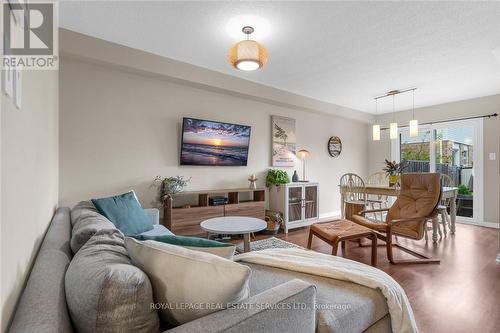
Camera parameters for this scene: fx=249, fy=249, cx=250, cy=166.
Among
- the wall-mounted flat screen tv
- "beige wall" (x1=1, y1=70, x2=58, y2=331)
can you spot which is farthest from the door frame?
"beige wall" (x1=1, y1=70, x2=58, y2=331)

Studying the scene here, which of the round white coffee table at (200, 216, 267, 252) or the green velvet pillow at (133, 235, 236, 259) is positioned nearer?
the green velvet pillow at (133, 235, 236, 259)

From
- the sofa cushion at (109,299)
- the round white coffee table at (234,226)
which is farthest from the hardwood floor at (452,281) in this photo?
the sofa cushion at (109,299)

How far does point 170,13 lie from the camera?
2.19 m

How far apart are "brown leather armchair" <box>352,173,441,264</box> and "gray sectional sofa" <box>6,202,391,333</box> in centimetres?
173

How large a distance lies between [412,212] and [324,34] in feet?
7.45

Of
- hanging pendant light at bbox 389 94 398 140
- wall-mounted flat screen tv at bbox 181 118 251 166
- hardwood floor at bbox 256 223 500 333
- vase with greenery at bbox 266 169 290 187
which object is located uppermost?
hanging pendant light at bbox 389 94 398 140

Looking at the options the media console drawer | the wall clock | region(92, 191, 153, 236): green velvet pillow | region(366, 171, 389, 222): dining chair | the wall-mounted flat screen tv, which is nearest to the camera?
region(92, 191, 153, 236): green velvet pillow

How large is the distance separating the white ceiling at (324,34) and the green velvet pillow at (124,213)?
166 centimetres

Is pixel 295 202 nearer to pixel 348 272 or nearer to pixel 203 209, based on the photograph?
pixel 203 209

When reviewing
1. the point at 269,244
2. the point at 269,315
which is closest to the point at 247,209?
the point at 269,244

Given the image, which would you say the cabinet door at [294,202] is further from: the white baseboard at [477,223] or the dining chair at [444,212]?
the white baseboard at [477,223]

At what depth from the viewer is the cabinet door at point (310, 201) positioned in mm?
4359

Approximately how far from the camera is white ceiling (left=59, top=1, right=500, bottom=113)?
6.93 ft

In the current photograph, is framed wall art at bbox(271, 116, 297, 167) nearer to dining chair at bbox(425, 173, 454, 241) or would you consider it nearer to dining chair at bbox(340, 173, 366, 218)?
dining chair at bbox(340, 173, 366, 218)
